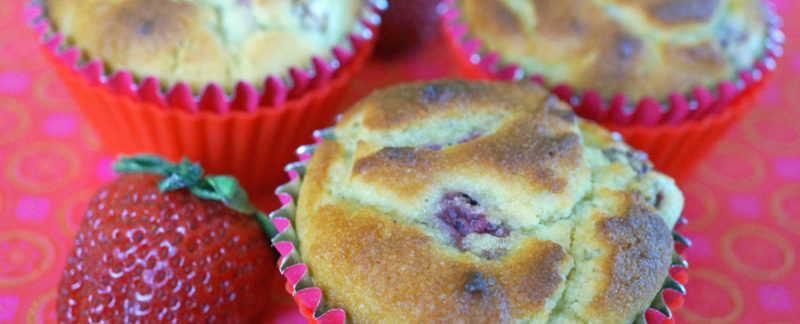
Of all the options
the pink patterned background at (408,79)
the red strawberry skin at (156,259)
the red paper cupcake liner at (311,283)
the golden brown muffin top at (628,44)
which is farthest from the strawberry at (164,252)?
the golden brown muffin top at (628,44)

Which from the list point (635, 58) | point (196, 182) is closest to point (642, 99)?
point (635, 58)

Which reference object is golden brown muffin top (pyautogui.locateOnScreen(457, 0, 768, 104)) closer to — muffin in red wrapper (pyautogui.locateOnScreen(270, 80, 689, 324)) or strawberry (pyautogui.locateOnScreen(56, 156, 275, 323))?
muffin in red wrapper (pyautogui.locateOnScreen(270, 80, 689, 324))

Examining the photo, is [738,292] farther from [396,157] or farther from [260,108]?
[260,108]

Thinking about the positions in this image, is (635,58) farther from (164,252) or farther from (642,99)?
(164,252)

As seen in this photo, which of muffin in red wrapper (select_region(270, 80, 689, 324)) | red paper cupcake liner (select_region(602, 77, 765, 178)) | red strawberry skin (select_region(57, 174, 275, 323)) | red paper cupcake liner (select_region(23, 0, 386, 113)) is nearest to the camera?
muffin in red wrapper (select_region(270, 80, 689, 324))

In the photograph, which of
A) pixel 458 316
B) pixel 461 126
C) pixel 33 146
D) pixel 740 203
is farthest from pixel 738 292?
pixel 33 146

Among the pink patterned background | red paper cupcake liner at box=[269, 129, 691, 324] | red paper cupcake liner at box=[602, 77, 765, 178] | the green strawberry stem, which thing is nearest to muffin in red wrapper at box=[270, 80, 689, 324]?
red paper cupcake liner at box=[269, 129, 691, 324]
